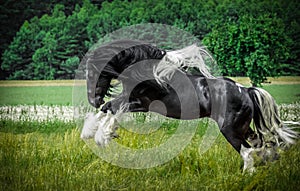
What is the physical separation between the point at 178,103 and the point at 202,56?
0.46 m

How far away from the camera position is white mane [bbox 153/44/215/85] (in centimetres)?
326

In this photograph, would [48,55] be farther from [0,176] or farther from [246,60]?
[0,176]

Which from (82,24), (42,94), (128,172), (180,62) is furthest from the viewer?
(82,24)

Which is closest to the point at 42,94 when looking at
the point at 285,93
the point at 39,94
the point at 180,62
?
the point at 39,94

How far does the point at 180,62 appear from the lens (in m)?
3.36

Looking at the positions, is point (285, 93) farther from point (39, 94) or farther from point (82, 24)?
point (82, 24)

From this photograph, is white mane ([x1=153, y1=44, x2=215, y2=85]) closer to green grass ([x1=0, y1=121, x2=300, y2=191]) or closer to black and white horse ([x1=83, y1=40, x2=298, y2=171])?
black and white horse ([x1=83, y1=40, x2=298, y2=171])

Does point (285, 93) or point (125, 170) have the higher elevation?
point (125, 170)

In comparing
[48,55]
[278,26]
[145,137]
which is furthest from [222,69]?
[48,55]

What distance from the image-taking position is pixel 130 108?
3.20m

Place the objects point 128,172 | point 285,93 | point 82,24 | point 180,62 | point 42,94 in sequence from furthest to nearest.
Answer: point 82,24
point 42,94
point 285,93
point 180,62
point 128,172

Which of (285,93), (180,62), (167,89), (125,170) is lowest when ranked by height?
(285,93)

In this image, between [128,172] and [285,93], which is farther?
[285,93]

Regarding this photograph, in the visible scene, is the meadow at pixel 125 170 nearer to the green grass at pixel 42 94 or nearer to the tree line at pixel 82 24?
the green grass at pixel 42 94
